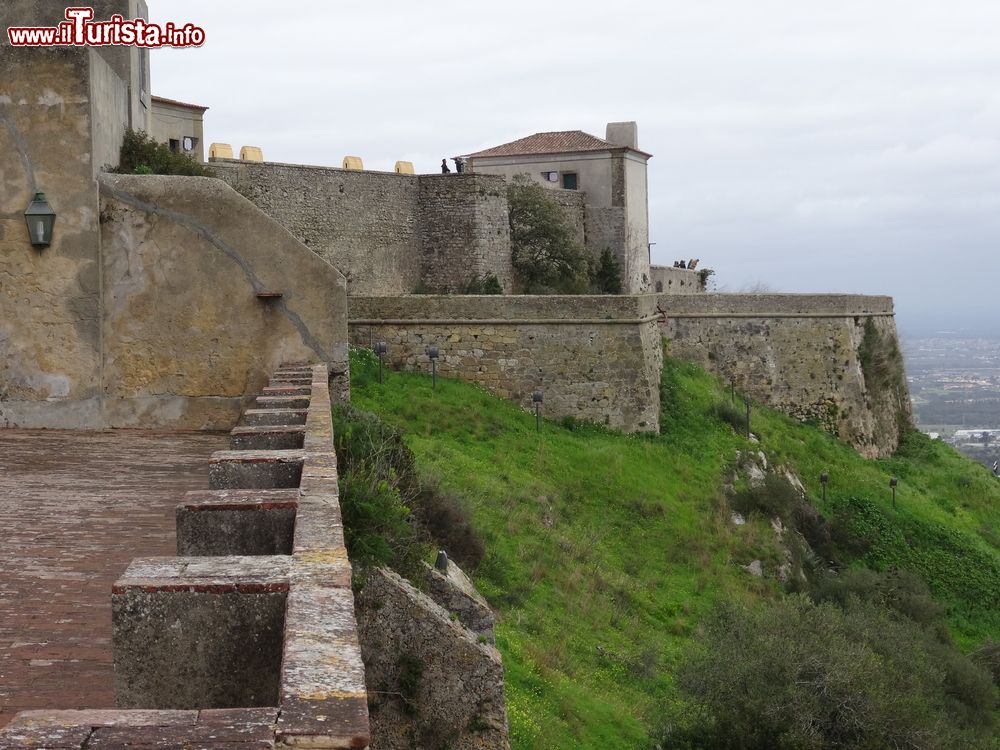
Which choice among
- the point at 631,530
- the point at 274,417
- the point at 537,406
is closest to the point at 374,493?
the point at 274,417

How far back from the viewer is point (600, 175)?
40438 mm

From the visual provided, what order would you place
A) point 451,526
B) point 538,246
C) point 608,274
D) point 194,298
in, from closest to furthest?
point 194,298, point 451,526, point 538,246, point 608,274

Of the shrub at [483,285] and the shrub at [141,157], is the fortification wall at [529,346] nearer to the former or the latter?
the shrub at [483,285]

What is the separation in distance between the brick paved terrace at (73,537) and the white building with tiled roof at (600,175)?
1233 inches

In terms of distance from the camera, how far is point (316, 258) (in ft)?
31.6

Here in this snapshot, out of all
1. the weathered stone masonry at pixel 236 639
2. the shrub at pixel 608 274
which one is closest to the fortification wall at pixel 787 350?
the shrub at pixel 608 274

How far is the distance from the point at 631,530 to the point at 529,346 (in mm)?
5737

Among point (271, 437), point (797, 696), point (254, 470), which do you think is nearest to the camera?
point (254, 470)

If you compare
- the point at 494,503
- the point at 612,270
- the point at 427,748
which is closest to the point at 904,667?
the point at 494,503

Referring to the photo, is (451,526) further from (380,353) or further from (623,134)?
(623,134)

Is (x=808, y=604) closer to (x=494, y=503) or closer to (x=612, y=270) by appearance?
(x=494, y=503)

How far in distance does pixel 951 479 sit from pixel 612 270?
13.1 metres

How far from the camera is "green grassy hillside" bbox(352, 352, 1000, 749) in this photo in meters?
13.8
